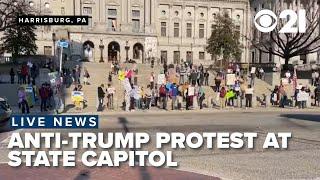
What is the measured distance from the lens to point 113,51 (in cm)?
8481

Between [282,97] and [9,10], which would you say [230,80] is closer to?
[282,97]

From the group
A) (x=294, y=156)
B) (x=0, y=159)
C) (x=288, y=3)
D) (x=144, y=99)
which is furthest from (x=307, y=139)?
(x=288, y=3)

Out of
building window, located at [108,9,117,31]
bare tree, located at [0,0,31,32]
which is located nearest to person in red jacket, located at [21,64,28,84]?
bare tree, located at [0,0,31,32]

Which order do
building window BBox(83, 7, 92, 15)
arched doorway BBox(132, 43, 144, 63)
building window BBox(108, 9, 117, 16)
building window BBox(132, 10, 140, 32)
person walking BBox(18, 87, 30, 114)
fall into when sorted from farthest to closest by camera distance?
building window BBox(132, 10, 140, 32)
building window BBox(108, 9, 117, 16)
building window BBox(83, 7, 92, 15)
arched doorway BBox(132, 43, 144, 63)
person walking BBox(18, 87, 30, 114)

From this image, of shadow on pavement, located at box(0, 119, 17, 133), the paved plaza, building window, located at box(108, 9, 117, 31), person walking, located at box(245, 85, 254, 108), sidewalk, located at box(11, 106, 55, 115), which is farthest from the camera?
building window, located at box(108, 9, 117, 31)

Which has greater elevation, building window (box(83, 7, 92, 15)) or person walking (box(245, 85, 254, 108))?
building window (box(83, 7, 92, 15))

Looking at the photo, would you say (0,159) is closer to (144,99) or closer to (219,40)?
(144,99)

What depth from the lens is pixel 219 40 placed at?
214ft

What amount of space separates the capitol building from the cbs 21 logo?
1489 centimetres

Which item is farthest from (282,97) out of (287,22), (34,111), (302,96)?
(287,22)

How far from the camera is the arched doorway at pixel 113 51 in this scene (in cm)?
8381

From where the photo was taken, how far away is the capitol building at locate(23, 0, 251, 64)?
82.5 m

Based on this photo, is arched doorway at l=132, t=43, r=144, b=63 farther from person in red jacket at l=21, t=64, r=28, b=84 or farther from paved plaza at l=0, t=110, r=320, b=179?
paved plaza at l=0, t=110, r=320, b=179

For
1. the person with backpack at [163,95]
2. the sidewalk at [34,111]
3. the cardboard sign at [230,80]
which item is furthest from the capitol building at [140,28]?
the person with backpack at [163,95]
